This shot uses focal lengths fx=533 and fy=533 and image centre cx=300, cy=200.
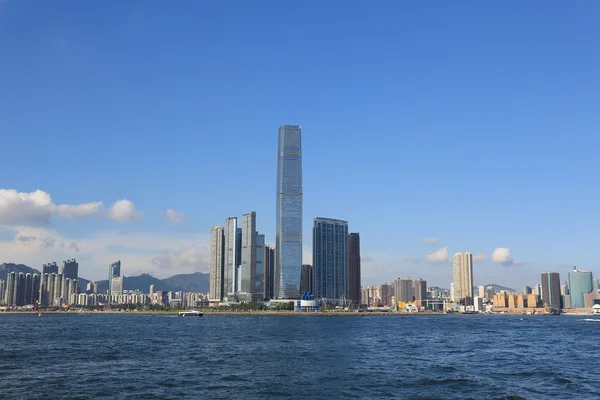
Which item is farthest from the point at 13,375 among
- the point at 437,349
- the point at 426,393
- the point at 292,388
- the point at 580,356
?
the point at 580,356

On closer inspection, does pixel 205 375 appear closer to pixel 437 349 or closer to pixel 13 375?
pixel 13 375

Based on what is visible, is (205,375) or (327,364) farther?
(327,364)

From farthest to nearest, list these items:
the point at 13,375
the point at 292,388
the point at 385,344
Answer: the point at 385,344
the point at 13,375
the point at 292,388

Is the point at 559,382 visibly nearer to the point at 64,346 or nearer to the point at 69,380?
the point at 69,380

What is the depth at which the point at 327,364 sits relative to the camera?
71.3 metres

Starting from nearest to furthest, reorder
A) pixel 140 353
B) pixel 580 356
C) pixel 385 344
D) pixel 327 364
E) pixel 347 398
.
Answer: pixel 347 398 → pixel 327 364 → pixel 140 353 → pixel 580 356 → pixel 385 344

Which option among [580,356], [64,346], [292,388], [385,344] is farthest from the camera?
[385,344]

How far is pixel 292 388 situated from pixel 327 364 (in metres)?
19.5

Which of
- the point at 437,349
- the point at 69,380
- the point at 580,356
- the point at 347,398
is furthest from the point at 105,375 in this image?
the point at 580,356

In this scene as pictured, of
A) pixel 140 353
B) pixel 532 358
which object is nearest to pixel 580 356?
pixel 532 358

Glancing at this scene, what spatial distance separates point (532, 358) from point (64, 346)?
78.3 metres

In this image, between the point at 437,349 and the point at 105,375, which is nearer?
the point at 105,375

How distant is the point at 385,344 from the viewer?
10519cm

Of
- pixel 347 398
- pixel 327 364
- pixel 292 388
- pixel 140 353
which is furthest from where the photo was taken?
pixel 140 353
